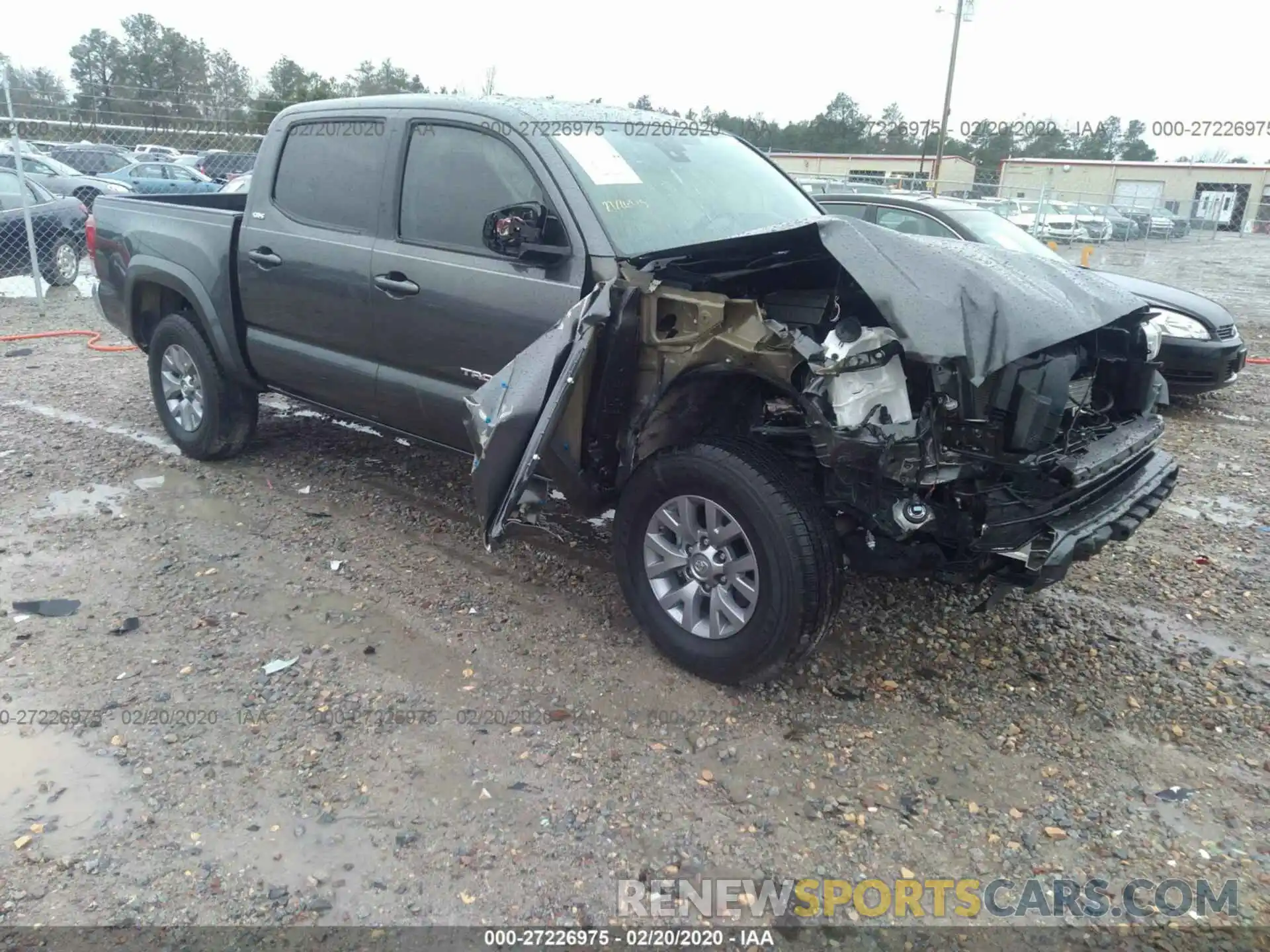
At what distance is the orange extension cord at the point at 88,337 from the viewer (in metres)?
8.63

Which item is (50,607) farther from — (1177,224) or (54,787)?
(1177,224)

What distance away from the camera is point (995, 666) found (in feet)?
11.5

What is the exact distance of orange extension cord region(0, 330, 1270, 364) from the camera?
863 centimetres

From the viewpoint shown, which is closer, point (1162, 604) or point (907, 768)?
point (907, 768)

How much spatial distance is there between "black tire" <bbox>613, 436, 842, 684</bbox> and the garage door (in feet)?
84.2

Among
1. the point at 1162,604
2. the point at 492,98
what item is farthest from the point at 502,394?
the point at 1162,604

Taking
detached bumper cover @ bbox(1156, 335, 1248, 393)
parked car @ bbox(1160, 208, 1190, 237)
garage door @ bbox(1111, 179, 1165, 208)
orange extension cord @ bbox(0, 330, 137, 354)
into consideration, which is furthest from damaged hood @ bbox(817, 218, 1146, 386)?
parked car @ bbox(1160, 208, 1190, 237)

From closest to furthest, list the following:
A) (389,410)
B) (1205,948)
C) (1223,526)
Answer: (1205,948)
(389,410)
(1223,526)

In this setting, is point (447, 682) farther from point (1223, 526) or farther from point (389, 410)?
point (1223, 526)

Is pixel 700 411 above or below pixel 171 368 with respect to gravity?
above

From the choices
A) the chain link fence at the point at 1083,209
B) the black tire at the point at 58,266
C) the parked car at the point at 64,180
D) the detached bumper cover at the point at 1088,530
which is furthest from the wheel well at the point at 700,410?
the parked car at the point at 64,180

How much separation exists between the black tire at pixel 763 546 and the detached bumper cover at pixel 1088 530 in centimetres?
61

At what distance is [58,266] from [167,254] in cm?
829

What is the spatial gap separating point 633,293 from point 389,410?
64.8 inches
